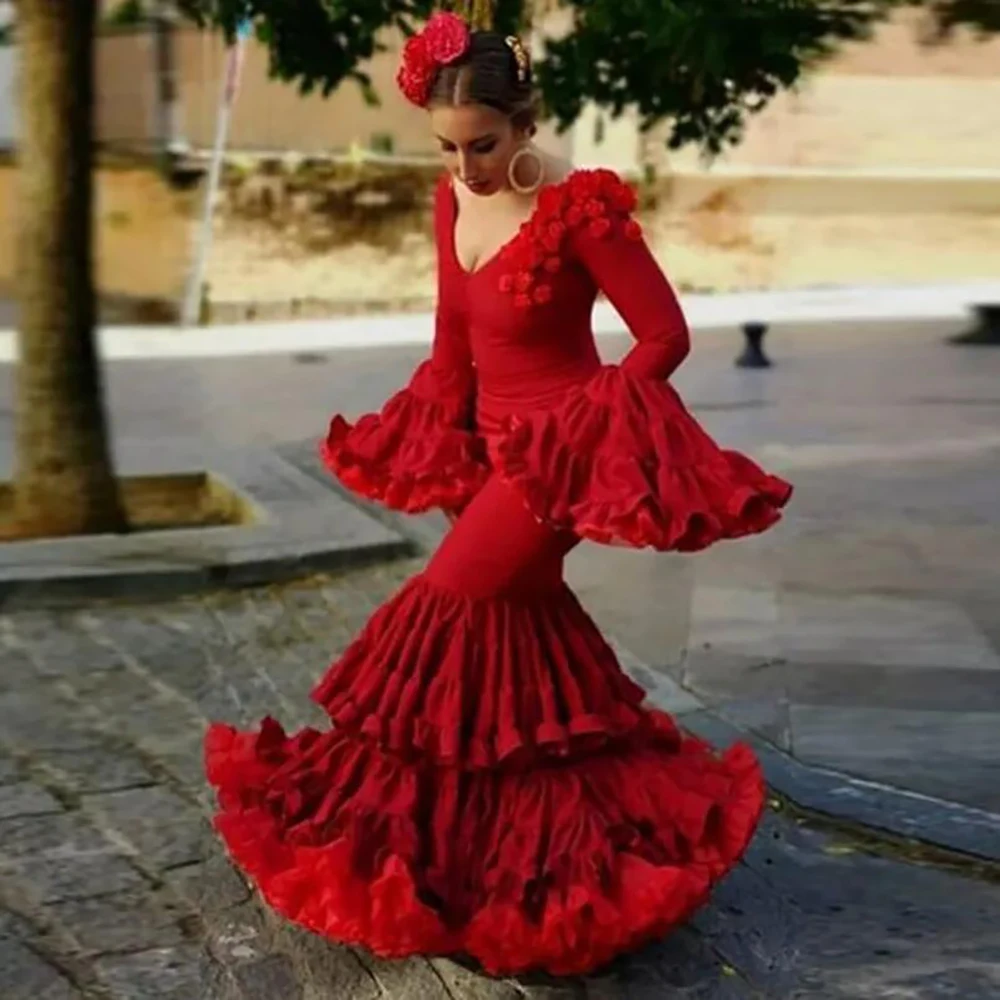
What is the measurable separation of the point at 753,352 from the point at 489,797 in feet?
32.8

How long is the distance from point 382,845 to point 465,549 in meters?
0.58

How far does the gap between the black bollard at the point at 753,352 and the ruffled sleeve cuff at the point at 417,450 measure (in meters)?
9.56

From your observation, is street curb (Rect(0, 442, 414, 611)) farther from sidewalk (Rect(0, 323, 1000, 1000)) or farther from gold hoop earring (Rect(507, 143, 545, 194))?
gold hoop earring (Rect(507, 143, 545, 194))

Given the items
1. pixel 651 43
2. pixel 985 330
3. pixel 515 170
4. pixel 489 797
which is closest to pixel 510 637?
pixel 489 797

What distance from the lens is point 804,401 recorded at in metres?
11.5

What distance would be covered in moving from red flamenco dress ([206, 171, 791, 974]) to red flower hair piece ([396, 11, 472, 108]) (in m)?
0.29

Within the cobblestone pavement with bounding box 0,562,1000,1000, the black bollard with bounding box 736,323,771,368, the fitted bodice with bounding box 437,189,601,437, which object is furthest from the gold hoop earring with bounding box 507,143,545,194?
the black bollard with bounding box 736,323,771,368

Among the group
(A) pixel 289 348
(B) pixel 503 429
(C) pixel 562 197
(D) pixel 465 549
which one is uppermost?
(C) pixel 562 197

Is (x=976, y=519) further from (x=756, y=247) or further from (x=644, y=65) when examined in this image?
(x=756, y=247)

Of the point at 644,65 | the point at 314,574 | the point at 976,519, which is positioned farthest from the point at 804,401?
the point at 314,574

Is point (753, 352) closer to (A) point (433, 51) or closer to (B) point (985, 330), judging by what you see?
(B) point (985, 330)

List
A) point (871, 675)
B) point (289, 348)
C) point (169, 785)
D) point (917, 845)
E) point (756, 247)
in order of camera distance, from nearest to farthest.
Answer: point (917, 845) → point (169, 785) → point (871, 675) → point (289, 348) → point (756, 247)

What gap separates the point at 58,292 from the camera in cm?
727

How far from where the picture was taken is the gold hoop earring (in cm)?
329
